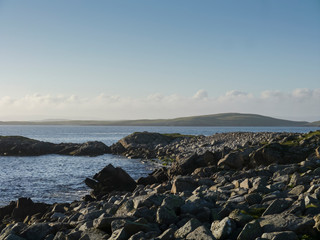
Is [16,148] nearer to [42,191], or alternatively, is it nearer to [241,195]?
[42,191]

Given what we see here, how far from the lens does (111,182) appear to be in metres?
24.6

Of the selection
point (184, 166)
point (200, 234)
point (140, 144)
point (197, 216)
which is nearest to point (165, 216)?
point (197, 216)

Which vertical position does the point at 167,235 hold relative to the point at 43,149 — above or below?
above

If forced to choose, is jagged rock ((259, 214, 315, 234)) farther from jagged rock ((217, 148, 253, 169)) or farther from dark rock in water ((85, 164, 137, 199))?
jagged rock ((217, 148, 253, 169))

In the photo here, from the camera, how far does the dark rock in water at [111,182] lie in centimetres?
2412

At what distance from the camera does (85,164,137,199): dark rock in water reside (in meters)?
24.1

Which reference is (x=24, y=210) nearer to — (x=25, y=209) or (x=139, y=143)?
(x=25, y=209)

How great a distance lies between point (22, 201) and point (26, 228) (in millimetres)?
7654

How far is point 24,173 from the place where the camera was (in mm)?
37031

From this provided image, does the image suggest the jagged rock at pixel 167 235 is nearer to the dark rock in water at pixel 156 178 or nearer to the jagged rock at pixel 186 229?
the jagged rock at pixel 186 229

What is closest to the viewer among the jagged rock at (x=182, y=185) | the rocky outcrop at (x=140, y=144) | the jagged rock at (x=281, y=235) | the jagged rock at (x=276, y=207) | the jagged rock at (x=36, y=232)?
the jagged rock at (x=281, y=235)

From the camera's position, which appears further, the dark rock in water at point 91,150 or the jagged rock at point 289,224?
the dark rock in water at point 91,150

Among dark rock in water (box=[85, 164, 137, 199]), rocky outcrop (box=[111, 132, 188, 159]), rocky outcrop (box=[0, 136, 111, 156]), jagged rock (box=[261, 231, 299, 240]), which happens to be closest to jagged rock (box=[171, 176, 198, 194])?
dark rock in water (box=[85, 164, 137, 199])

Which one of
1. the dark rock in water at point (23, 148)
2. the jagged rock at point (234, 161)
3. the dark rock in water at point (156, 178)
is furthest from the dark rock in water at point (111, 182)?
the dark rock in water at point (23, 148)
